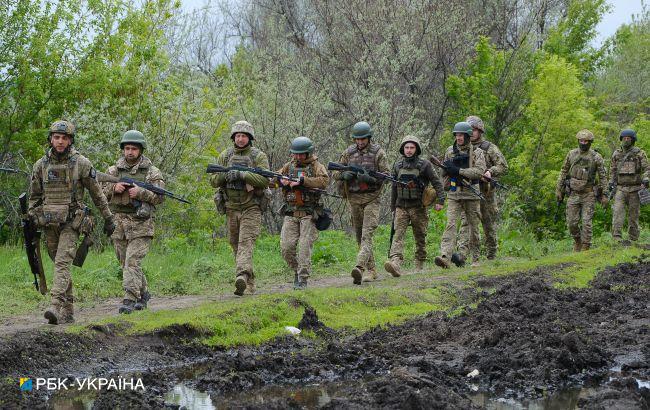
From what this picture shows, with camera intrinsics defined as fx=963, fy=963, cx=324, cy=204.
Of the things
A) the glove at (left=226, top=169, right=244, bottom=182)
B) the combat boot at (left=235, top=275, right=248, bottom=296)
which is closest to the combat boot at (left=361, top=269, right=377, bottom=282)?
the combat boot at (left=235, top=275, right=248, bottom=296)

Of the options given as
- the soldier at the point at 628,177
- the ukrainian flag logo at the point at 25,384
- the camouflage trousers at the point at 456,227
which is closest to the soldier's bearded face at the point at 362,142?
the camouflage trousers at the point at 456,227

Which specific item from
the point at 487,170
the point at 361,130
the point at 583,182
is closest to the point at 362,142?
the point at 361,130

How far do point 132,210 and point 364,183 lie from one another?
4.07 metres

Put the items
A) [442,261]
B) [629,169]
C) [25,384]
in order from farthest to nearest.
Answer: [629,169], [442,261], [25,384]

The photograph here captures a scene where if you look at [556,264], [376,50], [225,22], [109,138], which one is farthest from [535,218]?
[225,22]

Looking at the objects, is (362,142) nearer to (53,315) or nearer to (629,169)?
(53,315)

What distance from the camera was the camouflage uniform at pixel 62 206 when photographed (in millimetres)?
10414

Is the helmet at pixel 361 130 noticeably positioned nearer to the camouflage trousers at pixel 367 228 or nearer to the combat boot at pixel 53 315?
Result: the camouflage trousers at pixel 367 228

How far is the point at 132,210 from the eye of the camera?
11.3 m

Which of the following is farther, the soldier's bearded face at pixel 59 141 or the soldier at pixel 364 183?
the soldier at pixel 364 183

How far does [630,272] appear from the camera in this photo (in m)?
15.2

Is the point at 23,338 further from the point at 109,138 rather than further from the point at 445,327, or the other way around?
the point at 109,138

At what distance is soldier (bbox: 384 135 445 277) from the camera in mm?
14820

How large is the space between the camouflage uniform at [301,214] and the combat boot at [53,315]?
3824mm
